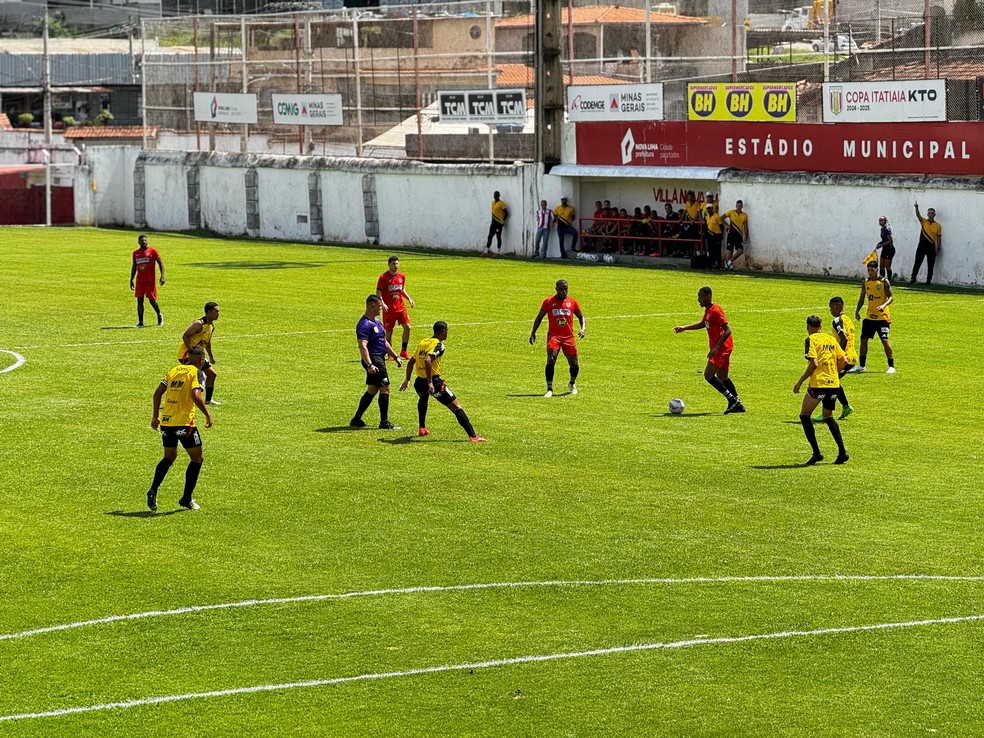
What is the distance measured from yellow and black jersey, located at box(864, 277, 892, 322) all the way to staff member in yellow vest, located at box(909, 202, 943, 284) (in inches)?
529

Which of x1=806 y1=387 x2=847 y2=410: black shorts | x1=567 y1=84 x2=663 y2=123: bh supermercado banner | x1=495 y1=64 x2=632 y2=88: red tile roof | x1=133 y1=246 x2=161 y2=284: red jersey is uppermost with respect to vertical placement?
x1=495 y1=64 x2=632 y2=88: red tile roof

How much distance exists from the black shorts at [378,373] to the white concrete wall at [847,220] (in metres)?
22.0

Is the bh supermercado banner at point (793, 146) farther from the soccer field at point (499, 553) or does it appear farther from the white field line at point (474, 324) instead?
the soccer field at point (499, 553)

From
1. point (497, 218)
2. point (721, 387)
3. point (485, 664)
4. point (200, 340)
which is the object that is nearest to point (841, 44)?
point (497, 218)

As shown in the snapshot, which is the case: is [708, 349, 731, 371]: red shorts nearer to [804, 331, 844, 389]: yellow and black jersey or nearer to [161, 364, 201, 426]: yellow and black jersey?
[804, 331, 844, 389]: yellow and black jersey

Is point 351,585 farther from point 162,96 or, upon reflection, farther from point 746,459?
point 162,96

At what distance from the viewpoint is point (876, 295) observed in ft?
87.5

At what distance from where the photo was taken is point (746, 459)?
20172mm

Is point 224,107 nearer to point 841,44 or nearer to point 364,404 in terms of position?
point 841,44

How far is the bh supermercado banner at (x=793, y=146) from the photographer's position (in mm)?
40156

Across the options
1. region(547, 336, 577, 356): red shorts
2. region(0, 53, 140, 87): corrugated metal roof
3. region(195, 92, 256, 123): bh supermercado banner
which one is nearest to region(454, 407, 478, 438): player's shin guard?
region(547, 336, 577, 356): red shorts

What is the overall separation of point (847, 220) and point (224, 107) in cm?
2904

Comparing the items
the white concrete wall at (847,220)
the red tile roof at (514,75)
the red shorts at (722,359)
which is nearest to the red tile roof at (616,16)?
the red tile roof at (514,75)

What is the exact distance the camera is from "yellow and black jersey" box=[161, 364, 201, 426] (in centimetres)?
1686
